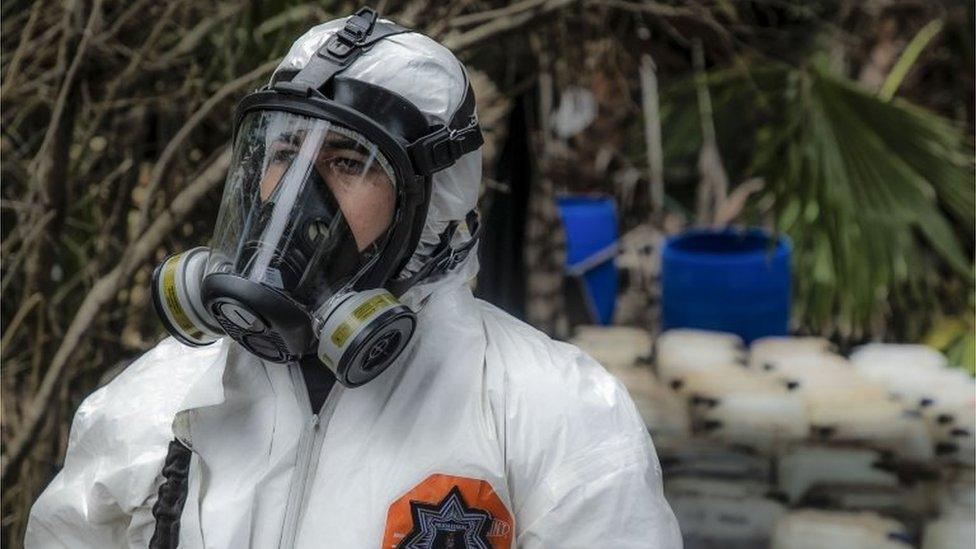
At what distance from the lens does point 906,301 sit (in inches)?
186

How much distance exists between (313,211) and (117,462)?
508mm

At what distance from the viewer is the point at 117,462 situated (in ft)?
6.54

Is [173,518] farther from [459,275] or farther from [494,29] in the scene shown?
[494,29]

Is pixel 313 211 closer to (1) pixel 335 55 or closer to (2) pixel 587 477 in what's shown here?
(1) pixel 335 55

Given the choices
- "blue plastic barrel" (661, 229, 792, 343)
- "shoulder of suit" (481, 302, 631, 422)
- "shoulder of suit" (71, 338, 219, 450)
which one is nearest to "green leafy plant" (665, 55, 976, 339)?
"blue plastic barrel" (661, 229, 792, 343)

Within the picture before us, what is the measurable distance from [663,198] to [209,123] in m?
2.99

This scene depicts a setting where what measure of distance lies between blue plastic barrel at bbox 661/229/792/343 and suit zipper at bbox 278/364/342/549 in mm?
2744

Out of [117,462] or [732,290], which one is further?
[732,290]

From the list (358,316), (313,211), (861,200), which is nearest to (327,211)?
(313,211)

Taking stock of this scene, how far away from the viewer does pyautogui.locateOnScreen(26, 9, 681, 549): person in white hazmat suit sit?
175cm

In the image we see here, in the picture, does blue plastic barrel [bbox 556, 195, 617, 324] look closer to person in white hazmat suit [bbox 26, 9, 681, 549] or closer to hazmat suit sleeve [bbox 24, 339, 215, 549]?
hazmat suit sleeve [bbox 24, 339, 215, 549]

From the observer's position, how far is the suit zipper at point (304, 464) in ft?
5.84

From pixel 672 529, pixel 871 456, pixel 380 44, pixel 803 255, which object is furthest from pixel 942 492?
pixel 380 44

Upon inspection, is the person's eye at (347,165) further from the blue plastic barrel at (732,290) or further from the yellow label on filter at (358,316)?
the blue plastic barrel at (732,290)
